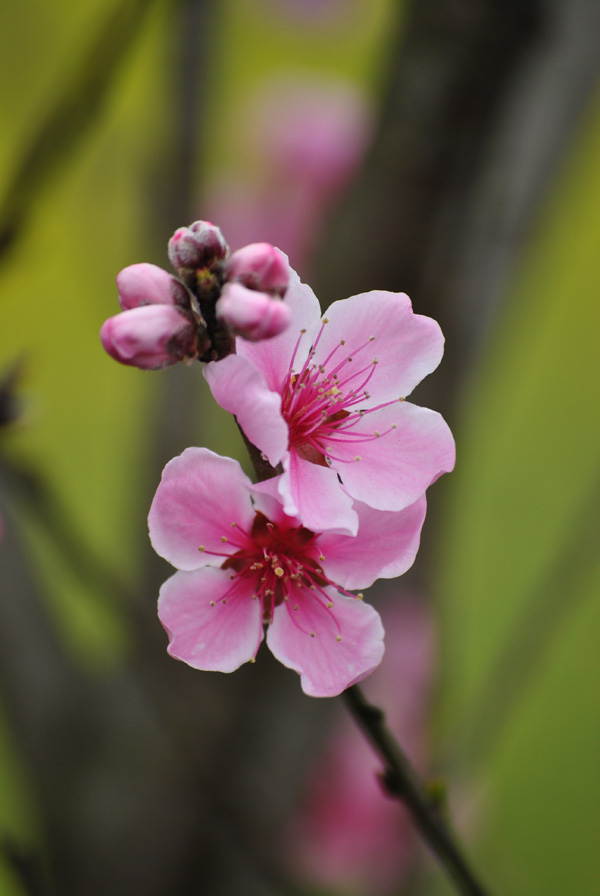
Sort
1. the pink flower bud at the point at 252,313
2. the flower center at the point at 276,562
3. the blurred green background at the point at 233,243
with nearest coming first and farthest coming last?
the pink flower bud at the point at 252,313 < the flower center at the point at 276,562 < the blurred green background at the point at 233,243

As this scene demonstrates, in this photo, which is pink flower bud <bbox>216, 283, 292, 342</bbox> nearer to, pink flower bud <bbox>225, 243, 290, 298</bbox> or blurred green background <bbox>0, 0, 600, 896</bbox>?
pink flower bud <bbox>225, 243, 290, 298</bbox>

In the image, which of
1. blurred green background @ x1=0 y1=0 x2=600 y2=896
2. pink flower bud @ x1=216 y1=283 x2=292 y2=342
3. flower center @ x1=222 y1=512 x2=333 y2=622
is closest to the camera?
pink flower bud @ x1=216 y1=283 x2=292 y2=342

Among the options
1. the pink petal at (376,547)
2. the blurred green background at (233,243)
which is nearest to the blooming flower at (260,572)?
the pink petal at (376,547)

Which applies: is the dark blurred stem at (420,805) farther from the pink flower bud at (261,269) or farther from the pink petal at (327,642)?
the pink flower bud at (261,269)

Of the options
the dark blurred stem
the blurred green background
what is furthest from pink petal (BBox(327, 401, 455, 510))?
the blurred green background

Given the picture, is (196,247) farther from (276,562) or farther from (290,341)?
(276,562)

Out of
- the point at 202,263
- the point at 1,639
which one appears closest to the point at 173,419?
the point at 1,639
